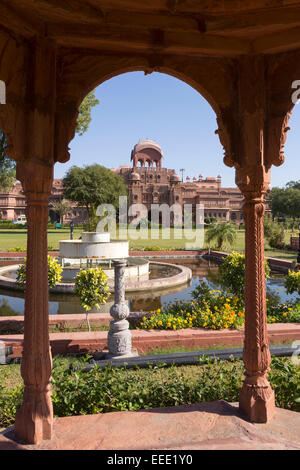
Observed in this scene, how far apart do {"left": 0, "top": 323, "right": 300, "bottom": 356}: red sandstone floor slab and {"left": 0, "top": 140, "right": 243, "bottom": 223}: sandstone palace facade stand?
1940 inches

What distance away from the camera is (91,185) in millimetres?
32625

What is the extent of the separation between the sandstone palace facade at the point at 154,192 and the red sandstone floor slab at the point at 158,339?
49.3 m

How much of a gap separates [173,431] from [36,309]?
1.15 m

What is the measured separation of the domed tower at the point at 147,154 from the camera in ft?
196

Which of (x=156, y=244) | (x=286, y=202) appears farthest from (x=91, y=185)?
(x=286, y=202)

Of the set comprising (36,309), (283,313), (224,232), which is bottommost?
(283,313)

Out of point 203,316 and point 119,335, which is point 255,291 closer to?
point 119,335

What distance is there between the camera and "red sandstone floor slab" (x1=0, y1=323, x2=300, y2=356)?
422 cm

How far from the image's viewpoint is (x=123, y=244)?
9.48 metres

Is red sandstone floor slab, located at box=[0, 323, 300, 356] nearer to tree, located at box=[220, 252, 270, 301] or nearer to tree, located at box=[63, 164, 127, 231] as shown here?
tree, located at box=[220, 252, 270, 301]

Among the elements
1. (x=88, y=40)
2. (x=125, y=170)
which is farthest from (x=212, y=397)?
(x=125, y=170)

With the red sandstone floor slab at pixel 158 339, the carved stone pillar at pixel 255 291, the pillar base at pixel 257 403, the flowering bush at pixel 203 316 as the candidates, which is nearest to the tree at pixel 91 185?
the flowering bush at pixel 203 316

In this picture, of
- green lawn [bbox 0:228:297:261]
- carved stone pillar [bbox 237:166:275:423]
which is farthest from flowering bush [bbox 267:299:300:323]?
green lawn [bbox 0:228:297:261]

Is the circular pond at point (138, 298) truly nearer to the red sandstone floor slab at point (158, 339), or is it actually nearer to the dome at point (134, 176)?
the red sandstone floor slab at point (158, 339)
